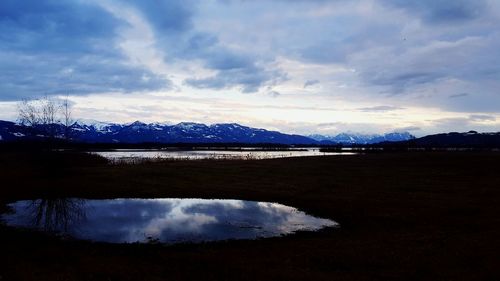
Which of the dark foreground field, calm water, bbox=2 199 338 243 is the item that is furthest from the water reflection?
the dark foreground field

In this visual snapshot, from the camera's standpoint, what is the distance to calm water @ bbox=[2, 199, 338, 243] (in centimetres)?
2712

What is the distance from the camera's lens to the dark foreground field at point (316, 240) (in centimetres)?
1845

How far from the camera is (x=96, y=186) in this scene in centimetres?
4875

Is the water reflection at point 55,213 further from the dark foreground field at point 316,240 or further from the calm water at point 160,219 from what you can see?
the dark foreground field at point 316,240

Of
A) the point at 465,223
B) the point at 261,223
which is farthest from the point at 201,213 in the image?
the point at 465,223

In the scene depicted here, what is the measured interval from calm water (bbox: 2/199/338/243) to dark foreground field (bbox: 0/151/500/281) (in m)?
2.08

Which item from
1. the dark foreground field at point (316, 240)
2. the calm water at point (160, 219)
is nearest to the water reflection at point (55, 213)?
the calm water at point (160, 219)

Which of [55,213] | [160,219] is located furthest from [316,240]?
[55,213]

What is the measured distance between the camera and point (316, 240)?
25.4m

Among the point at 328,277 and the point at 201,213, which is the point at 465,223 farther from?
the point at 201,213

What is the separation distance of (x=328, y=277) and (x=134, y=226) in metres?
16.7

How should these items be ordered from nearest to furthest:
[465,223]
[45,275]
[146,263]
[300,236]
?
[45,275] → [146,263] → [300,236] → [465,223]

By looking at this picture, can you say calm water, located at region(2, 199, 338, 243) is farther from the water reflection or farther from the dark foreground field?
the dark foreground field

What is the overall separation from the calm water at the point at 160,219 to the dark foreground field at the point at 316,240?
2082 millimetres
